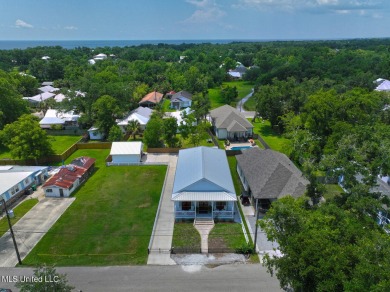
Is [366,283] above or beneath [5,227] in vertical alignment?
above

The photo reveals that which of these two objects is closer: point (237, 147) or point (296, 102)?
point (237, 147)

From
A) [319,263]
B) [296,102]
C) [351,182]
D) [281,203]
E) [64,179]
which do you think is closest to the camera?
[319,263]

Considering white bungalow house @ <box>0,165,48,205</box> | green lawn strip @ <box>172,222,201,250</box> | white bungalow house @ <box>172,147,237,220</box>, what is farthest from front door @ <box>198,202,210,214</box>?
white bungalow house @ <box>0,165,48,205</box>

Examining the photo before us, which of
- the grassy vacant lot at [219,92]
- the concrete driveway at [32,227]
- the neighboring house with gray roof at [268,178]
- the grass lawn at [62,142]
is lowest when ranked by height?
the grass lawn at [62,142]

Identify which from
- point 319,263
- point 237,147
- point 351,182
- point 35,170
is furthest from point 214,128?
point 319,263

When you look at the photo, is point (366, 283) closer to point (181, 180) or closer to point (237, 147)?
point (181, 180)

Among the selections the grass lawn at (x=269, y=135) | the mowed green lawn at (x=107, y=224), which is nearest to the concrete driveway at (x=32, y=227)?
the mowed green lawn at (x=107, y=224)

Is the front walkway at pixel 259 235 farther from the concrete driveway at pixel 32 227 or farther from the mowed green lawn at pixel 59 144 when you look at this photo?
the mowed green lawn at pixel 59 144
